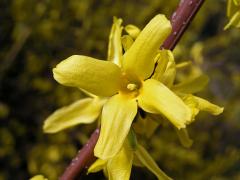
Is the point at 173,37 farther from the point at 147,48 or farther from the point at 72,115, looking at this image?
the point at 72,115

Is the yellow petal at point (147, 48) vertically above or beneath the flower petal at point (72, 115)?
above

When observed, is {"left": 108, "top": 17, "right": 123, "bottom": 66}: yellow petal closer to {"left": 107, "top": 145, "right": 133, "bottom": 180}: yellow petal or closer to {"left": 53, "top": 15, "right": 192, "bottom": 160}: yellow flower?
{"left": 53, "top": 15, "right": 192, "bottom": 160}: yellow flower

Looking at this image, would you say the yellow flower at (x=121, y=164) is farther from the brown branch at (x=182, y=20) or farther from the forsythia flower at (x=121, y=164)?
the brown branch at (x=182, y=20)

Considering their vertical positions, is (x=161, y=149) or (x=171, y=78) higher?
(x=171, y=78)

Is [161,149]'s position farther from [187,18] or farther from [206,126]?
[187,18]

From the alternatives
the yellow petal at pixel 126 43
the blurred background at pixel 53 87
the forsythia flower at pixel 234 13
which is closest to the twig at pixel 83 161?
the yellow petal at pixel 126 43

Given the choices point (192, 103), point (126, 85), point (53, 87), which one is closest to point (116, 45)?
point (126, 85)

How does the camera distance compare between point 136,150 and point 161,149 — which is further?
point 161,149

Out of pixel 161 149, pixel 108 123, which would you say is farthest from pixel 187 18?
pixel 161 149
